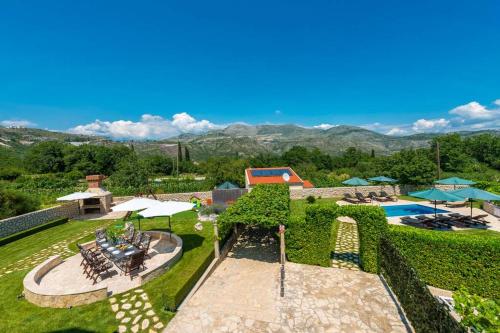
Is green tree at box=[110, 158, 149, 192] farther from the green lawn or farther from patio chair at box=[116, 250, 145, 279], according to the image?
patio chair at box=[116, 250, 145, 279]

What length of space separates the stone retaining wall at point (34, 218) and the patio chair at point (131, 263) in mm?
11347

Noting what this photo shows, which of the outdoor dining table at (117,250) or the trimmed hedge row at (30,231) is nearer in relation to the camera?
the outdoor dining table at (117,250)

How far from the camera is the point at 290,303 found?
746 centimetres

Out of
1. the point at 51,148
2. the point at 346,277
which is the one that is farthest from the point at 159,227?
the point at 51,148

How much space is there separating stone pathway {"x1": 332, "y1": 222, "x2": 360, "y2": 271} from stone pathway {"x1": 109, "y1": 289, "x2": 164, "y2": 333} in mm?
7301

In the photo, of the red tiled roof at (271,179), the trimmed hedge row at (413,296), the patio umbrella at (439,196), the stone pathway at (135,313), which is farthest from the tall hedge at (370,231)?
the red tiled roof at (271,179)

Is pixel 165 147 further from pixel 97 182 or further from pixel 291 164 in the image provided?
pixel 97 182

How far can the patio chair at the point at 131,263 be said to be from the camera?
8672 millimetres

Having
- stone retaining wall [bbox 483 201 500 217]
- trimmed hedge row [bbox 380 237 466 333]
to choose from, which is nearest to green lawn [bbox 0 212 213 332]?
trimmed hedge row [bbox 380 237 466 333]

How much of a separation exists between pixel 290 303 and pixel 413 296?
11.3ft

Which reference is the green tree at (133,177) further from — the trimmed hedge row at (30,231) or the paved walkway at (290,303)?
the paved walkway at (290,303)

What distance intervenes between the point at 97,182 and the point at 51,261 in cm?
1192

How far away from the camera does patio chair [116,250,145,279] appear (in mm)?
8672

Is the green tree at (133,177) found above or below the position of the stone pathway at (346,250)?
above
